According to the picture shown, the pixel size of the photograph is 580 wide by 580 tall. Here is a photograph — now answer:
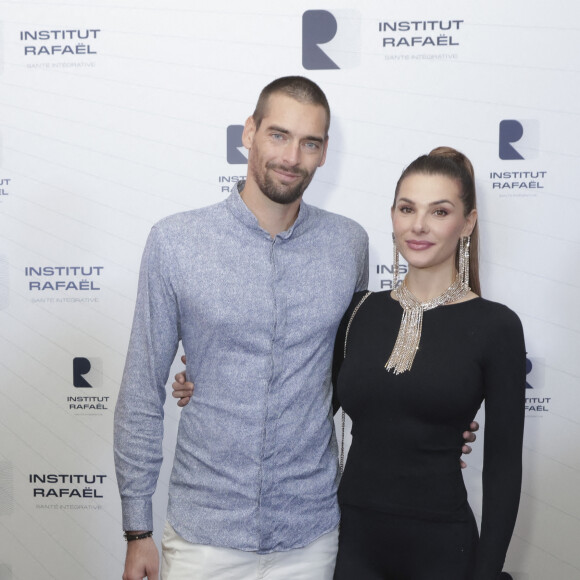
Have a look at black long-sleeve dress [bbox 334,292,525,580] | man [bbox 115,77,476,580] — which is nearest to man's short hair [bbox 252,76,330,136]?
man [bbox 115,77,476,580]

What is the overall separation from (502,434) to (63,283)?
164cm

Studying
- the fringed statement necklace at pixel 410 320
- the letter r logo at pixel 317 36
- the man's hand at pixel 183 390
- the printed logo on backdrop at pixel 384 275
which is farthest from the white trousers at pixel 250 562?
the letter r logo at pixel 317 36

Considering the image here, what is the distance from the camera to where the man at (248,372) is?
1693 millimetres

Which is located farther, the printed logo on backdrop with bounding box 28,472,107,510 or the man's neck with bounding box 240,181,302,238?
the printed logo on backdrop with bounding box 28,472,107,510

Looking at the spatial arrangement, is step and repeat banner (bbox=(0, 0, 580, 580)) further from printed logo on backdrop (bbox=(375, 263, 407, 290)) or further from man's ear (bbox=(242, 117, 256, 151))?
man's ear (bbox=(242, 117, 256, 151))

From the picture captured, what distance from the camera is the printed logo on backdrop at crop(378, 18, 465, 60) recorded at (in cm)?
252

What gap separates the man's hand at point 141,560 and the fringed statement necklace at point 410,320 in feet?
2.28

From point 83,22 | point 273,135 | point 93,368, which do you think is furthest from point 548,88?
point 93,368

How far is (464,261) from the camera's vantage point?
1772mm

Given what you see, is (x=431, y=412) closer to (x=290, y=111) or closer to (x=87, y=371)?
(x=290, y=111)

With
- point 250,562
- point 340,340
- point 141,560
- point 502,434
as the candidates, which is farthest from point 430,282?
point 141,560

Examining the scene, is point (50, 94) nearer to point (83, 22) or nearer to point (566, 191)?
point (83, 22)

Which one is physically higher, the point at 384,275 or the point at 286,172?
the point at 286,172

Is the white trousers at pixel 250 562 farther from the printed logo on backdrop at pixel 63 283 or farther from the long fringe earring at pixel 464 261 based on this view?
the printed logo on backdrop at pixel 63 283
